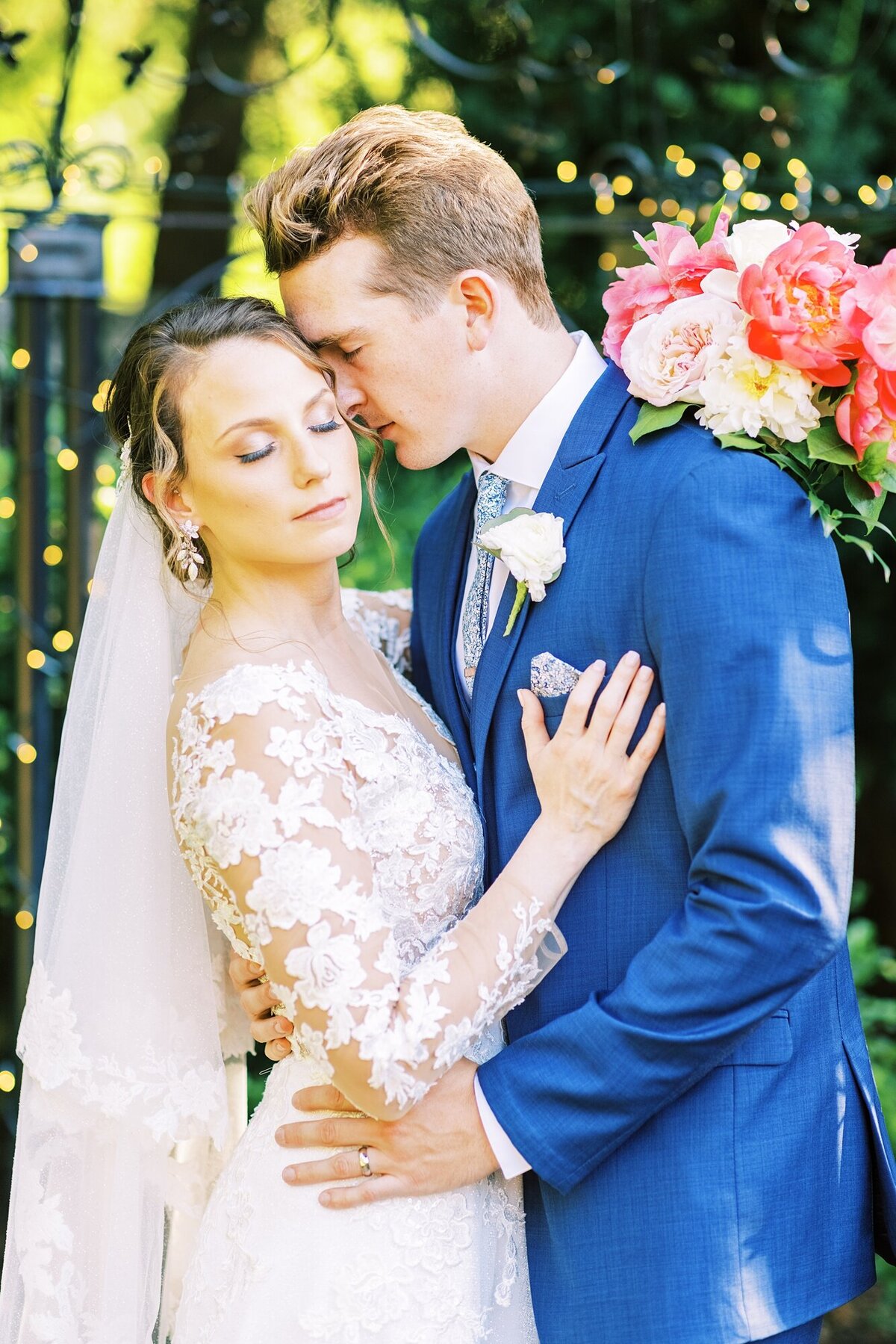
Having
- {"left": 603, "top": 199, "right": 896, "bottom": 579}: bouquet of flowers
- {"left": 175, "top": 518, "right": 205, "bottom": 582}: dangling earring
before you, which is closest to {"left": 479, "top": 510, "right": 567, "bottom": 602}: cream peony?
{"left": 603, "top": 199, "right": 896, "bottom": 579}: bouquet of flowers

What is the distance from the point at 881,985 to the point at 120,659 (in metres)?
3.55

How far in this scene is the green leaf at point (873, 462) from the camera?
206 cm

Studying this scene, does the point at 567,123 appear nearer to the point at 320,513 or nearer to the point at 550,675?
the point at 320,513

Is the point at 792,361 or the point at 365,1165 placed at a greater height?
the point at 792,361

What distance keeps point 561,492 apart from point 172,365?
0.69m

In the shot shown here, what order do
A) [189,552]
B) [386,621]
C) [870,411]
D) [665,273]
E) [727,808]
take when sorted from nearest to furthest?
[727,808] < [870,411] < [665,273] < [189,552] < [386,621]

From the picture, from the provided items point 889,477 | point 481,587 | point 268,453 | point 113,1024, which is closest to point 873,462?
point 889,477

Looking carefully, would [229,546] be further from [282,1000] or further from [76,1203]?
[76,1203]

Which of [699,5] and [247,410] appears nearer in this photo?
[247,410]

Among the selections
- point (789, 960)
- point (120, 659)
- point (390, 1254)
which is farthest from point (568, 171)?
point (390, 1254)

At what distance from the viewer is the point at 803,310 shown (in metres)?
2.02

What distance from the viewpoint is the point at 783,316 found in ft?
6.59

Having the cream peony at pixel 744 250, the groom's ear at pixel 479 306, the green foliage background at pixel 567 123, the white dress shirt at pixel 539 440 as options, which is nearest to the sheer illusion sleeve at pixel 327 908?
the white dress shirt at pixel 539 440

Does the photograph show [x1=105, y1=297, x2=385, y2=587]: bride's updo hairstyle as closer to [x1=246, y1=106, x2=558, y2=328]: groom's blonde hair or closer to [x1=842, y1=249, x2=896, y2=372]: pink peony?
[x1=246, y1=106, x2=558, y2=328]: groom's blonde hair
